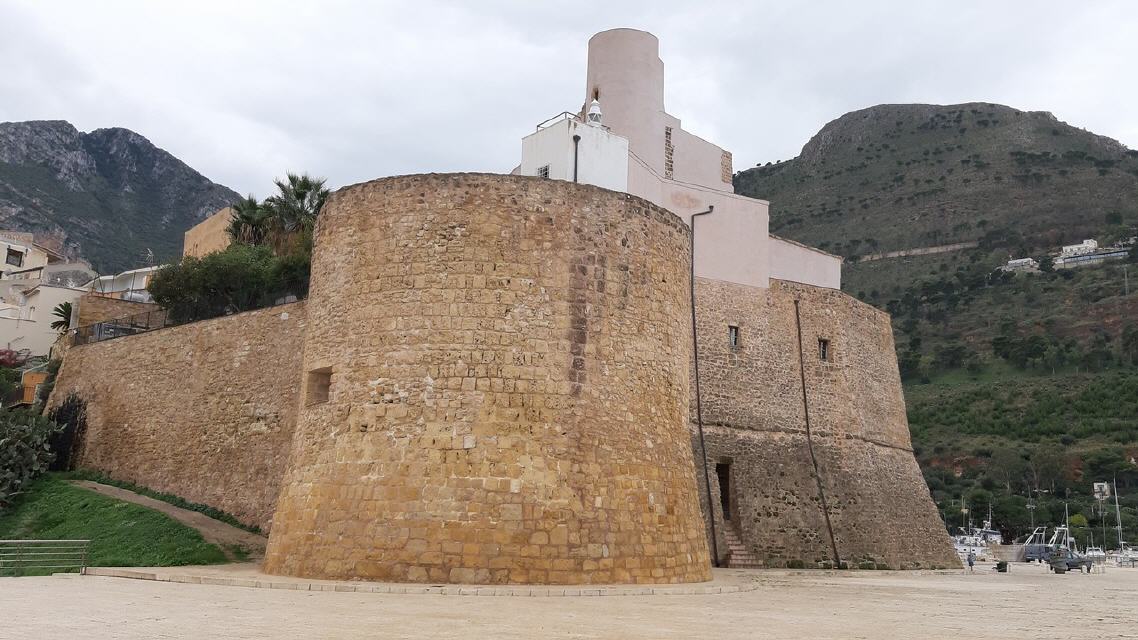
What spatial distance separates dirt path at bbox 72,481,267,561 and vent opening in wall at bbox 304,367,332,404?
473cm

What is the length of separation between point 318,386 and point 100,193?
276ft

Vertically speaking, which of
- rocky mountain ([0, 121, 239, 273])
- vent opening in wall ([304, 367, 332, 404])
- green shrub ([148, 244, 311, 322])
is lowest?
vent opening in wall ([304, 367, 332, 404])

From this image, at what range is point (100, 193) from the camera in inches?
3460

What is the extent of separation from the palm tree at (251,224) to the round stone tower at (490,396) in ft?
59.1

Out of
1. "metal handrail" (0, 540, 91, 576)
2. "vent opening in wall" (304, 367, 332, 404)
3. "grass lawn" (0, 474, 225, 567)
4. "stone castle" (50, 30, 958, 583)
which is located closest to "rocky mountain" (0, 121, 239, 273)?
"grass lawn" (0, 474, 225, 567)

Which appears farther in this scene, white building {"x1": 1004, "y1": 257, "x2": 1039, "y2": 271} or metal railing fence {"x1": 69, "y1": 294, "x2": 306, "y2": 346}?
white building {"x1": 1004, "y1": 257, "x2": 1039, "y2": 271}

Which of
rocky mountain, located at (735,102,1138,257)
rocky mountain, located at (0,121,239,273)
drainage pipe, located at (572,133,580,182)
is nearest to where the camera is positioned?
drainage pipe, located at (572,133,580,182)

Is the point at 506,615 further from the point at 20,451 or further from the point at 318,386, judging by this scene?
the point at 20,451

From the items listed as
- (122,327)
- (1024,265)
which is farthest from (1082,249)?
Answer: (122,327)

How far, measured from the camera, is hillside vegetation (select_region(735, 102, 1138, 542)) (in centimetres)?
5653

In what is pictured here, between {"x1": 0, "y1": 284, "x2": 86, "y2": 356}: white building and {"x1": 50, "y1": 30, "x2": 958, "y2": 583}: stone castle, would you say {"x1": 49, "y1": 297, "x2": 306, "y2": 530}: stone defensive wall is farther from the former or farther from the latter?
{"x1": 0, "y1": 284, "x2": 86, "y2": 356}: white building

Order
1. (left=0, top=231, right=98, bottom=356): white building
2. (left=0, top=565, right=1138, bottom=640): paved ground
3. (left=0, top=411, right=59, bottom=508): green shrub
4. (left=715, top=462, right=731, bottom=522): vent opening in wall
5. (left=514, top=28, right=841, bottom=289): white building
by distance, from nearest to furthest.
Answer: (left=0, top=565, right=1138, bottom=640): paved ground
(left=0, top=411, right=59, bottom=508): green shrub
(left=715, top=462, right=731, bottom=522): vent opening in wall
(left=514, top=28, right=841, bottom=289): white building
(left=0, top=231, right=98, bottom=356): white building

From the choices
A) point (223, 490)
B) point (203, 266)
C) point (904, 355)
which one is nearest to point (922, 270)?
point (904, 355)

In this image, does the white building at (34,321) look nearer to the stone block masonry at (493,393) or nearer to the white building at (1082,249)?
the stone block masonry at (493,393)
